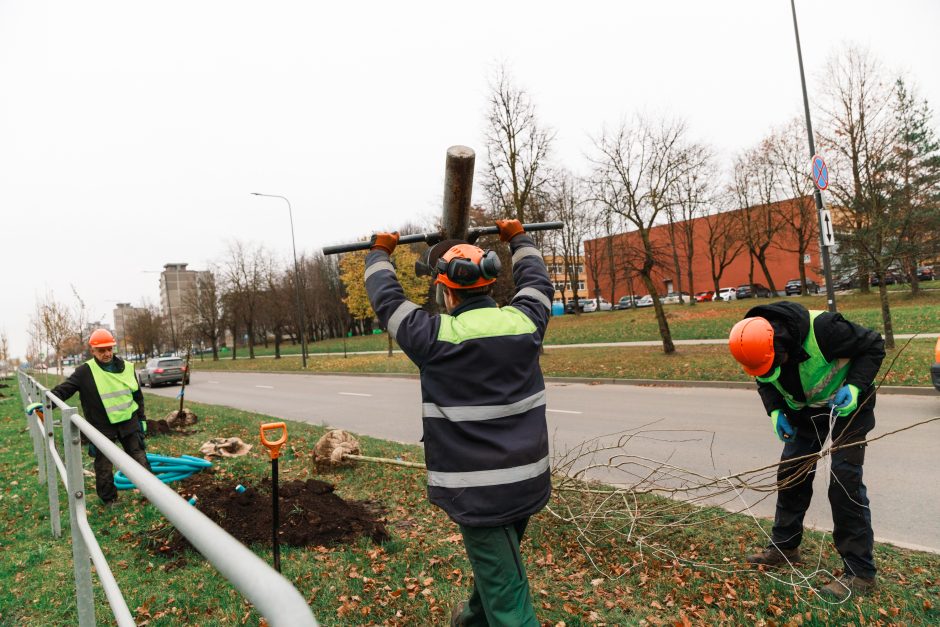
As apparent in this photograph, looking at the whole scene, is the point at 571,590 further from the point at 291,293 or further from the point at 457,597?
the point at 291,293

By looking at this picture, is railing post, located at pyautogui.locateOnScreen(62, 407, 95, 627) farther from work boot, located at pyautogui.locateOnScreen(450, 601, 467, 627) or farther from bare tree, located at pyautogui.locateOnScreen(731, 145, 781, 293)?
bare tree, located at pyautogui.locateOnScreen(731, 145, 781, 293)

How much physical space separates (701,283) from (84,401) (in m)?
67.9

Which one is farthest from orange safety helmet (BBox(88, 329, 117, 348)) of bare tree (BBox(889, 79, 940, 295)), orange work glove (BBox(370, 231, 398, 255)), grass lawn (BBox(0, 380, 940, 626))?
bare tree (BBox(889, 79, 940, 295))

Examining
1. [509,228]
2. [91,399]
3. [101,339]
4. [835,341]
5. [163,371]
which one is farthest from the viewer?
[163,371]

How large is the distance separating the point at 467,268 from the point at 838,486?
2.83 metres

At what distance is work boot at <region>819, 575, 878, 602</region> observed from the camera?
3336mm

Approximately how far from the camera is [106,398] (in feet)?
19.0

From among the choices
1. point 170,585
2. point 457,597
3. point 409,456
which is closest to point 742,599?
point 457,597

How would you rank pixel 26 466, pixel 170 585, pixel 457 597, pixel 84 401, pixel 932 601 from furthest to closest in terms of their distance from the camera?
pixel 26 466 → pixel 84 401 → pixel 170 585 → pixel 457 597 → pixel 932 601

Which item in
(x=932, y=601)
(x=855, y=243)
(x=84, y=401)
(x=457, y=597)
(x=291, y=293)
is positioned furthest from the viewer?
(x=291, y=293)

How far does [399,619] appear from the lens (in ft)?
11.2

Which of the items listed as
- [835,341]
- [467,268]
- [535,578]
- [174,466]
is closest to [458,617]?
[535,578]

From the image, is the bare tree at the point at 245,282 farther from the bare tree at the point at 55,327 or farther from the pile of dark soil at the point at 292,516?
the pile of dark soil at the point at 292,516

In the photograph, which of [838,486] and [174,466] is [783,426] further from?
[174,466]
